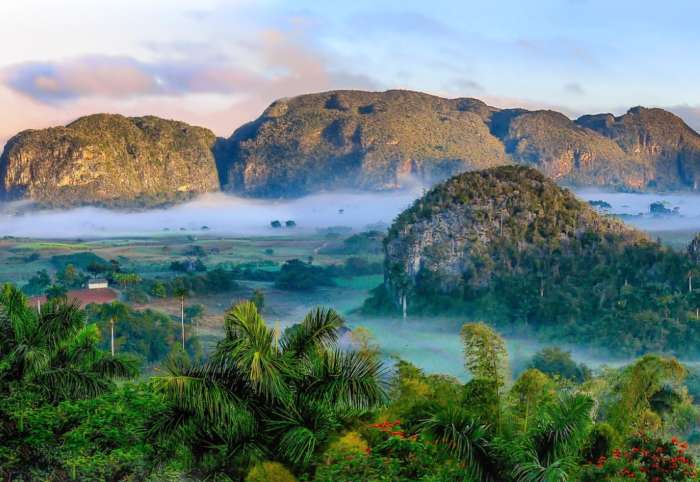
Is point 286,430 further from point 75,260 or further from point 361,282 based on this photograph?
point 75,260

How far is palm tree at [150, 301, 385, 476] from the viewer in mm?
10656

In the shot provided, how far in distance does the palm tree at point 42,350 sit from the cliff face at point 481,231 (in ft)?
155

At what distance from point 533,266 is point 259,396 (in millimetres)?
52165

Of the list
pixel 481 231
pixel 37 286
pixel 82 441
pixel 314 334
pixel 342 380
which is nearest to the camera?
pixel 342 380

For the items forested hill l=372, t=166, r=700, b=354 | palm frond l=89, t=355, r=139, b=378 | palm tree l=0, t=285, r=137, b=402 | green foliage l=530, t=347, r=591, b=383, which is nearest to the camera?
palm tree l=0, t=285, r=137, b=402

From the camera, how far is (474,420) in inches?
396

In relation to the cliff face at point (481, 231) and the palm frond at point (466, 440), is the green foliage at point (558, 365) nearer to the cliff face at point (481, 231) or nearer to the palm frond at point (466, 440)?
the cliff face at point (481, 231)

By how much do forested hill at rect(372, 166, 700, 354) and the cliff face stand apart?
0.25 ft

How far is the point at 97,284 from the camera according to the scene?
66.9 meters

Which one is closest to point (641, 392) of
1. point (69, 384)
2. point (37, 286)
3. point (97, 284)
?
point (69, 384)

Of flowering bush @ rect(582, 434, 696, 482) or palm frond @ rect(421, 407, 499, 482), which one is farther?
flowering bush @ rect(582, 434, 696, 482)

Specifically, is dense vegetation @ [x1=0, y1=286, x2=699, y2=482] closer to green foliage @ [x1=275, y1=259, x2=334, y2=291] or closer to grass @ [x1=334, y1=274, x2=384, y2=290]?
green foliage @ [x1=275, y1=259, x2=334, y2=291]

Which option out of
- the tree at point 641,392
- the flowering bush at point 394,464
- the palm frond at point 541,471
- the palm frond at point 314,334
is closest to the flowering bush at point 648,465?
Answer: the palm frond at point 541,471

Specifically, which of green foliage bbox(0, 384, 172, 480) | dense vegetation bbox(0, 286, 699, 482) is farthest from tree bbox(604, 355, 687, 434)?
green foliage bbox(0, 384, 172, 480)
